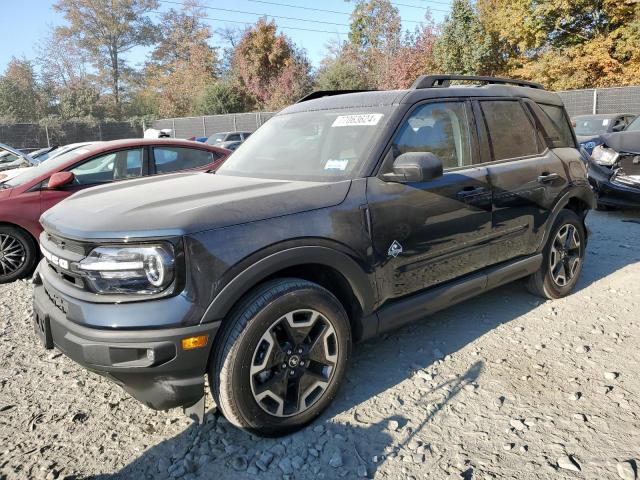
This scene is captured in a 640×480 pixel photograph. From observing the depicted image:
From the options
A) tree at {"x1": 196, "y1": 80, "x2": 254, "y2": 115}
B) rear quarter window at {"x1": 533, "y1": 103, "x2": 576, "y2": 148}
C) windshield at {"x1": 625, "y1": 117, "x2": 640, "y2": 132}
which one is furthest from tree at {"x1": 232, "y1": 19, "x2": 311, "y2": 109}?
rear quarter window at {"x1": 533, "y1": 103, "x2": 576, "y2": 148}

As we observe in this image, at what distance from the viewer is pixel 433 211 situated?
3133 millimetres

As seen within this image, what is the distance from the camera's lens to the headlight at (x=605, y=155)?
291 inches

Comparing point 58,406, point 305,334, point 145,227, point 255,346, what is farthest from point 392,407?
point 58,406

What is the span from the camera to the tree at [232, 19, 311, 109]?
3741 cm

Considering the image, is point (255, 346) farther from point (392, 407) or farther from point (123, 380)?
point (392, 407)

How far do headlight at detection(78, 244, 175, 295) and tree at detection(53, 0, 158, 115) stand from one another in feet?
156

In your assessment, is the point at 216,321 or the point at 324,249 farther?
the point at 324,249

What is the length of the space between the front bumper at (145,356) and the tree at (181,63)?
4170cm

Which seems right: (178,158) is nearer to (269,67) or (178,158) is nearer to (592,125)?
(592,125)

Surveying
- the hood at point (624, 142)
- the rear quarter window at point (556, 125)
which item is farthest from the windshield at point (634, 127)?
the rear quarter window at point (556, 125)

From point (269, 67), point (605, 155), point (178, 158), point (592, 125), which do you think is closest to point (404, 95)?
point (178, 158)

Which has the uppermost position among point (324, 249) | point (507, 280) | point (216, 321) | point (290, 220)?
point (290, 220)

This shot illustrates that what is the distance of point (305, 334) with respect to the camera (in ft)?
8.56

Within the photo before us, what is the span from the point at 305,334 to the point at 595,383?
187cm
